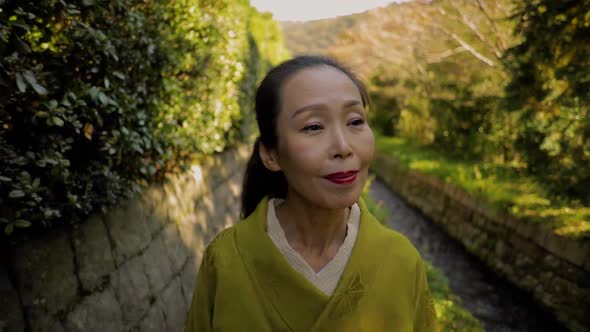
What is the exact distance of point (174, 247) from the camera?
3529 millimetres

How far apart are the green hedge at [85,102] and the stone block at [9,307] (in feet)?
0.90

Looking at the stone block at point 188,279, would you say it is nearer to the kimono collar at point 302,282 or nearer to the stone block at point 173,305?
the stone block at point 173,305

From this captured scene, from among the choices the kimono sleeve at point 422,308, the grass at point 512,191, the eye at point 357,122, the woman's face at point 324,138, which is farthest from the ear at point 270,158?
the grass at point 512,191

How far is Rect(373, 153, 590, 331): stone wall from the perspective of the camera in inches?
198

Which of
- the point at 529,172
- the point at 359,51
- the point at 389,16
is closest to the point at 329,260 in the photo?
the point at 529,172

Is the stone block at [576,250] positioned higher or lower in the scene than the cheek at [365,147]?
lower

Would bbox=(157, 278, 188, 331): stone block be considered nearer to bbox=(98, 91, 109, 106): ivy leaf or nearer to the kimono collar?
bbox=(98, 91, 109, 106): ivy leaf

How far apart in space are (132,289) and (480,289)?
617 cm

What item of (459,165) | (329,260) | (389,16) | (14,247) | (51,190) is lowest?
(459,165)

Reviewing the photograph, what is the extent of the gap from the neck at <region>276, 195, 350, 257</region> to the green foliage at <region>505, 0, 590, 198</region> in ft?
12.9

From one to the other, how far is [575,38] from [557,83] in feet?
1.87

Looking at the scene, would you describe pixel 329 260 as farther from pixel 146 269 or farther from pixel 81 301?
pixel 146 269

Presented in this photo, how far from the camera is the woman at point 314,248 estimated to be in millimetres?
1378

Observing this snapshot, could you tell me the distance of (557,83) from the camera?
450 centimetres
